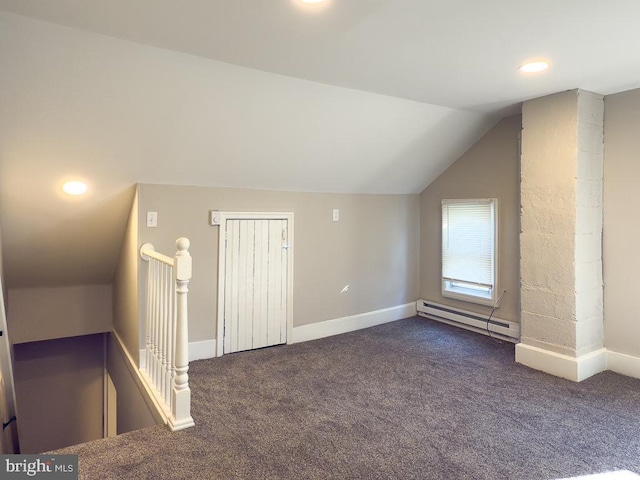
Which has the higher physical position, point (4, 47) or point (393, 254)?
point (4, 47)

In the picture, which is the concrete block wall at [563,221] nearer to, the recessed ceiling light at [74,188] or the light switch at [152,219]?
the light switch at [152,219]

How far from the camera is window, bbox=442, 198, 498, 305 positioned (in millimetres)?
4191

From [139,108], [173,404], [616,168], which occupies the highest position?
[139,108]

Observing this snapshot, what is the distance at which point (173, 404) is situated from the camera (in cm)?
245

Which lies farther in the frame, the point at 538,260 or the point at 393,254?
the point at 393,254

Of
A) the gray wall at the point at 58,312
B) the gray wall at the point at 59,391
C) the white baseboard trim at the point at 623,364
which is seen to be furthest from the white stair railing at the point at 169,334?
the white baseboard trim at the point at 623,364

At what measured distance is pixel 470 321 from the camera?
443 cm

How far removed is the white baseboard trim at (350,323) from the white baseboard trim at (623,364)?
204 cm

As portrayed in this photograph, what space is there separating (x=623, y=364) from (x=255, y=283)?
10.1ft

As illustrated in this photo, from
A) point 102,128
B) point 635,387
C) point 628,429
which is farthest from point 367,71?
point 635,387

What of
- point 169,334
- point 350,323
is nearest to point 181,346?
point 169,334

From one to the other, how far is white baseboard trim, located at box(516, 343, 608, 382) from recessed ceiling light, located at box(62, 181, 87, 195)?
3.67m

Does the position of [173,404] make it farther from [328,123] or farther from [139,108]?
[328,123]

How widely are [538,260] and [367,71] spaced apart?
2035mm
